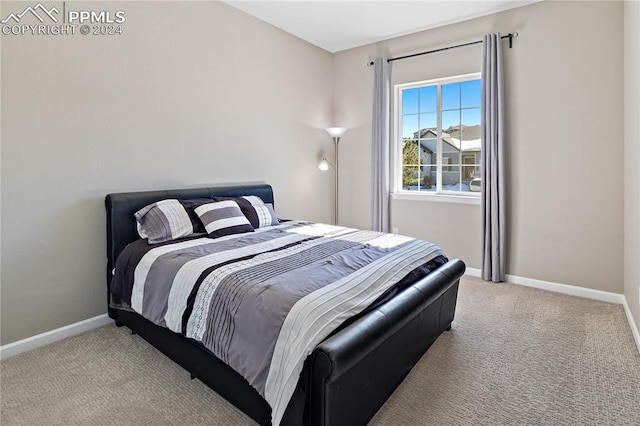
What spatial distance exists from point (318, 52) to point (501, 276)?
356 cm

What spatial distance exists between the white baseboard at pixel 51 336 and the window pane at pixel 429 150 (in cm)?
374

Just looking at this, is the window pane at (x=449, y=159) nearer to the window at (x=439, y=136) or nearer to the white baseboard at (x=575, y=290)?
the window at (x=439, y=136)

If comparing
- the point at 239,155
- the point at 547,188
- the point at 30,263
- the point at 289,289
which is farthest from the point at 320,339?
the point at 547,188

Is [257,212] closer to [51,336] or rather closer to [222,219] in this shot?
[222,219]

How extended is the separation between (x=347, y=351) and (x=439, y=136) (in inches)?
140

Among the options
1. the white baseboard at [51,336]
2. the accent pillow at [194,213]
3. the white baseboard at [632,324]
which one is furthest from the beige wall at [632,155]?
the white baseboard at [51,336]

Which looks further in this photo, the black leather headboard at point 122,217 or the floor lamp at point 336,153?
the floor lamp at point 336,153

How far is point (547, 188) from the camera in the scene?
3590 millimetres

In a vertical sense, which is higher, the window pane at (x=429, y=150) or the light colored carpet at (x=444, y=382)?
the window pane at (x=429, y=150)

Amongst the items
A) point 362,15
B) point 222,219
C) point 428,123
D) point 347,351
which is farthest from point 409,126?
point 347,351

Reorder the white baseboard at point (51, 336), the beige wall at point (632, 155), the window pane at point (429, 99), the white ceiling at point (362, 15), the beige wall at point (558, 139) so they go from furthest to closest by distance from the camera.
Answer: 1. the window pane at point (429, 99)
2. the white ceiling at point (362, 15)
3. the beige wall at point (558, 139)
4. the beige wall at point (632, 155)
5. the white baseboard at point (51, 336)

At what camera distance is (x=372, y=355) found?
173 centimetres

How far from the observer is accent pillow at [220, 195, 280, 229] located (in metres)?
3.36

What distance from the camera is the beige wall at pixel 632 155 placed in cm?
254
